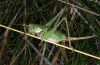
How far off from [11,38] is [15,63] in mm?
122

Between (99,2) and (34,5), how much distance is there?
298 millimetres

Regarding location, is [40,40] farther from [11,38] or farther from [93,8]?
[93,8]

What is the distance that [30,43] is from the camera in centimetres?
89

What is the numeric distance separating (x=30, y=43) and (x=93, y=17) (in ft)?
1.00

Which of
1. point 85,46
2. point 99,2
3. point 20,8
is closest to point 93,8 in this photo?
point 99,2

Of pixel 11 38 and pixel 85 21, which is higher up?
pixel 85 21

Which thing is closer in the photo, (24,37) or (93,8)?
(24,37)

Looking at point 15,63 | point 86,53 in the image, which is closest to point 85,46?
point 86,53

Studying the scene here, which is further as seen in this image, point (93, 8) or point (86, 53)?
point (93, 8)

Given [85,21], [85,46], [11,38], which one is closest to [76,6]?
[85,21]

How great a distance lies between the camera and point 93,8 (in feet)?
3.37

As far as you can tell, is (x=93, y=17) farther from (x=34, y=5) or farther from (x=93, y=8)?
(x=34, y=5)

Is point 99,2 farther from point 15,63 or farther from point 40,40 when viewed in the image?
point 15,63

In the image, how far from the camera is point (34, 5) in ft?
3.25
